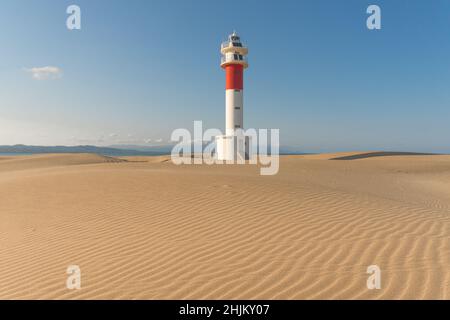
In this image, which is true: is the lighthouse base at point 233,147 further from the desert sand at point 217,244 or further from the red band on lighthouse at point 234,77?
the desert sand at point 217,244

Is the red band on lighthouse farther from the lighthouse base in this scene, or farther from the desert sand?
the desert sand

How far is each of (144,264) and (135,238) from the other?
3.76 feet

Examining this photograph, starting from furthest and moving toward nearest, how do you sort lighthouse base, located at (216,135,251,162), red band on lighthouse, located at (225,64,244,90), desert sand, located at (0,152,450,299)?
red band on lighthouse, located at (225,64,244,90)
lighthouse base, located at (216,135,251,162)
desert sand, located at (0,152,450,299)

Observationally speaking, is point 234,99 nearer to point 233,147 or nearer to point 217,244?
point 233,147

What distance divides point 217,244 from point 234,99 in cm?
2298

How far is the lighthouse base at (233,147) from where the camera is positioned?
1015 inches

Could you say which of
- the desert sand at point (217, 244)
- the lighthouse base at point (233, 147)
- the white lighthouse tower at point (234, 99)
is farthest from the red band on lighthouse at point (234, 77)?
the desert sand at point (217, 244)

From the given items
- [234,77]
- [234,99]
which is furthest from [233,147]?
[234,77]

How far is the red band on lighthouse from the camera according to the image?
27047 millimetres

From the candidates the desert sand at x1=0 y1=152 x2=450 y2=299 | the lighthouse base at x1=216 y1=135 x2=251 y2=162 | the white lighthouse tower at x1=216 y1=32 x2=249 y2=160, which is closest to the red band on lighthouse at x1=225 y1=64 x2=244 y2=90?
the white lighthouse tower at x1=216 y1=32 x2=249 y2=160

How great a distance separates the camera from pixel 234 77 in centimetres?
2706

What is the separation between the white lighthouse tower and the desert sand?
17.3 metres
